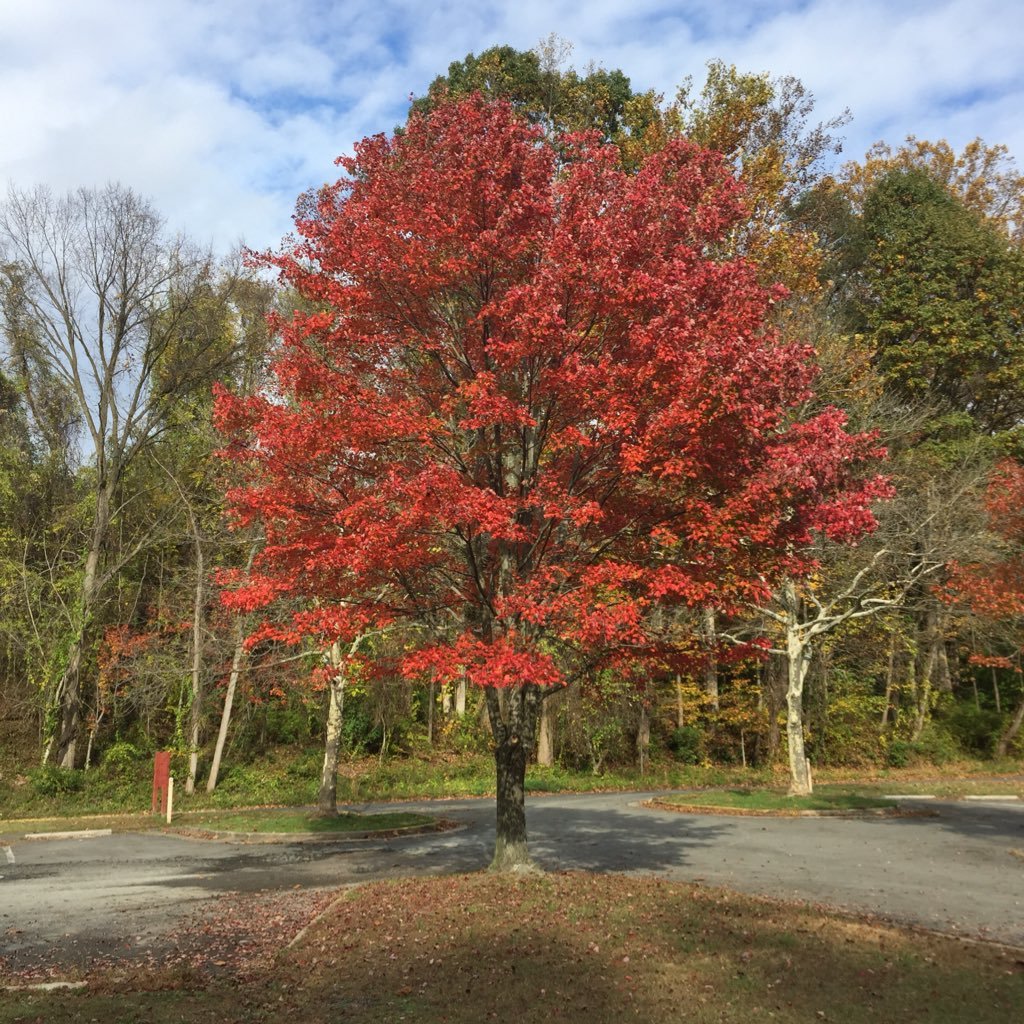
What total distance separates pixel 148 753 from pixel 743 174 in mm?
26251

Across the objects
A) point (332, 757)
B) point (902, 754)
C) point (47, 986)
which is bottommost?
point (902, 754)

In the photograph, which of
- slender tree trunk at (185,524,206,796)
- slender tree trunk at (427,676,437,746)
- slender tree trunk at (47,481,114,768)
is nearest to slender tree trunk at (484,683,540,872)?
slender tree trunk at (185,524,206,796)

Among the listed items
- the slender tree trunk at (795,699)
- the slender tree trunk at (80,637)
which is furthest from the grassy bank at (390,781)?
the slender tree trunk at (795,699)

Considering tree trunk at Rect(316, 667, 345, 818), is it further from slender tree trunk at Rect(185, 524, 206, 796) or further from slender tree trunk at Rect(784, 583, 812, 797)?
slender tree trunk at Rect(784, 583, 812, 797)

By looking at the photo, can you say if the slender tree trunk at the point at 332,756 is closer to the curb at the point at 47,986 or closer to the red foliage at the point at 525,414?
the red foliage at the point at 525,414

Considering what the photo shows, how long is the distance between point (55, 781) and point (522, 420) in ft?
68.3

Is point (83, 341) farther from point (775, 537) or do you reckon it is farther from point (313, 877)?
point (775, 537)

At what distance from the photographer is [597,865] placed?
12.9 meters

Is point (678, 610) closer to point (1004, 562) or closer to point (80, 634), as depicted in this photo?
point (1004, 562)

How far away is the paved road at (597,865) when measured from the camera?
9.35 meters

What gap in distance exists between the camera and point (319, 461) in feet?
33.4

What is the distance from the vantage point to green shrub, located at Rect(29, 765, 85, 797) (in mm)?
23297

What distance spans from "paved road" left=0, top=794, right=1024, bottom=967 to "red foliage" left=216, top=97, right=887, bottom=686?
12.3 feet

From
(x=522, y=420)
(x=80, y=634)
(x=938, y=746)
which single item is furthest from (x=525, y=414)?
(x=938, y=746)
